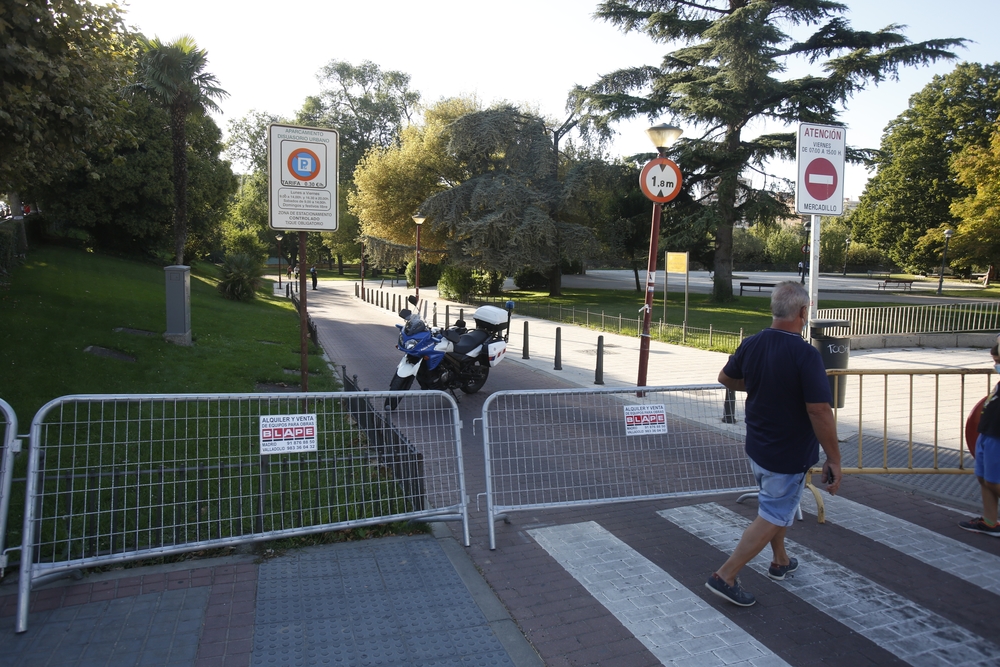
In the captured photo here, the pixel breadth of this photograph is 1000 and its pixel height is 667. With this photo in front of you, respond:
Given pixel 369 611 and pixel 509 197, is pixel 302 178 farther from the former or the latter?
pixel 509 197

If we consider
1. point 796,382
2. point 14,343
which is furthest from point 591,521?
point 14,343

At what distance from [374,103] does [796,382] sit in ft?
216

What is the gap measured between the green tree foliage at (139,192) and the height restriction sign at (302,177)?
21347mm

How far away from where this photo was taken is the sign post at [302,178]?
22.1ft

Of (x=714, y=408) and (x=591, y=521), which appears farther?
(x=714, y=408)

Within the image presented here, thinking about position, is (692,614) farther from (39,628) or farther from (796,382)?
(39,628)

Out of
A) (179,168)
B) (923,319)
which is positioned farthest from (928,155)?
(179,168)

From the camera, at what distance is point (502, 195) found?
3316 centimetres

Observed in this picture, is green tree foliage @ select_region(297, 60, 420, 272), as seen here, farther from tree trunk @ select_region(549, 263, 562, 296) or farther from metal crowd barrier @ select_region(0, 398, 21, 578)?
metal crowd barrier @ select_region(0, 398, 21, 578)

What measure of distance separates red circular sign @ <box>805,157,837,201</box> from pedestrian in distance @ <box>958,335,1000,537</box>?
2563mm

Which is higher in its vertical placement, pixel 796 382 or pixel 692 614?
pixel 796 382

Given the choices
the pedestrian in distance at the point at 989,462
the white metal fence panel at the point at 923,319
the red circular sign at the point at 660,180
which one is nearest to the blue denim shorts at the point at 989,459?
the pedestrian in distance at the point at 989,462

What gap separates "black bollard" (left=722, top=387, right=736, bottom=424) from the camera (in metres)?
6.11

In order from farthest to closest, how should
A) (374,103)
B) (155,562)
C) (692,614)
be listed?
(374,103) < (155,562) < (692,614)
